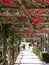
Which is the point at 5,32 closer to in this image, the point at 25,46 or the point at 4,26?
the point at 4,26

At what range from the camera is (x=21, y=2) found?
387 centimetres

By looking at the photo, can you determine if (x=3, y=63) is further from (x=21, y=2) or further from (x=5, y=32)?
(x=21, y=2)

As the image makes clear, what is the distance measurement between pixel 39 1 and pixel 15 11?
293 centimetres

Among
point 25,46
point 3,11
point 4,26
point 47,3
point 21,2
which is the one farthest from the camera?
point 25,46

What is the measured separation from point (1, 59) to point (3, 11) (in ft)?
9.60

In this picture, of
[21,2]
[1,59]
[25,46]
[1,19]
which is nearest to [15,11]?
[1,19]

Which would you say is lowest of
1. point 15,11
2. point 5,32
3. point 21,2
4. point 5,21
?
point 5,32

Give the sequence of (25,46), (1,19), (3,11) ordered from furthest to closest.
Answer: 1. (25,46)
2. (1,19)
3. (3,11)

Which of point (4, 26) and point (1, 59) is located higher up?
point (4, 26)

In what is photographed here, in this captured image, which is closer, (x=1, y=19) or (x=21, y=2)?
(x=21, y=2)

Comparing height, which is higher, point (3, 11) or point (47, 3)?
point (47, 3)

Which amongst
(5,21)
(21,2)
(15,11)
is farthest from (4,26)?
(21,2)

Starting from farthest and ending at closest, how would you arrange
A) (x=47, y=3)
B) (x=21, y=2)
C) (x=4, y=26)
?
(x=4, y=26)
(x=47, y=3)
(x=21, y=2)

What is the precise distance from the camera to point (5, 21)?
37.6ft
